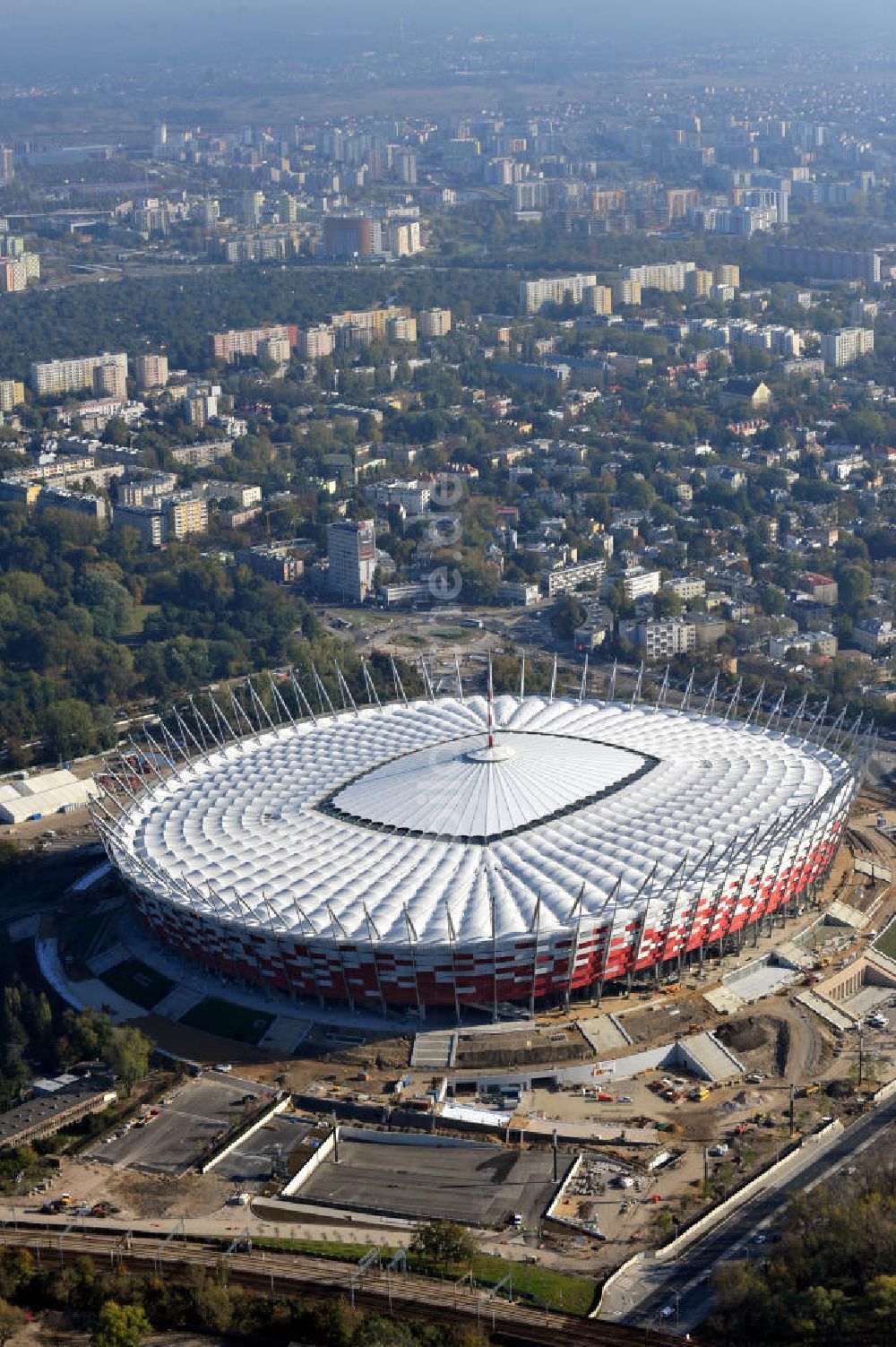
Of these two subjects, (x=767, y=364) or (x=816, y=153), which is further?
(x=816, y=153)

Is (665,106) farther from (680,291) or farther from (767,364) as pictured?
(767,364)

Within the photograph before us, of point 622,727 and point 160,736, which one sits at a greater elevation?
point 622,727

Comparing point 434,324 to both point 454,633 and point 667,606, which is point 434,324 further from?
point 667,606

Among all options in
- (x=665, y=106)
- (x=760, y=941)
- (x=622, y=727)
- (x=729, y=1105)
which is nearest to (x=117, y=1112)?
(x=729, y=1105)

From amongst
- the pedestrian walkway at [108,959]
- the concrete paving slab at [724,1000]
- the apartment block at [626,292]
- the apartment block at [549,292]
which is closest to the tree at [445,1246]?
the concrete paving slab at [724,1000]

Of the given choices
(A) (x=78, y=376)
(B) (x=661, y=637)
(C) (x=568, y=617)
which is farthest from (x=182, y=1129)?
(A) (x=78, y=376)

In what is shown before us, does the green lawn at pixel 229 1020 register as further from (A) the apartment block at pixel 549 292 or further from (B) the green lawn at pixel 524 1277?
(A) the apartment block at pixel 549 292

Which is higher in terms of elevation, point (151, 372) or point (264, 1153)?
point (264, 1153)
